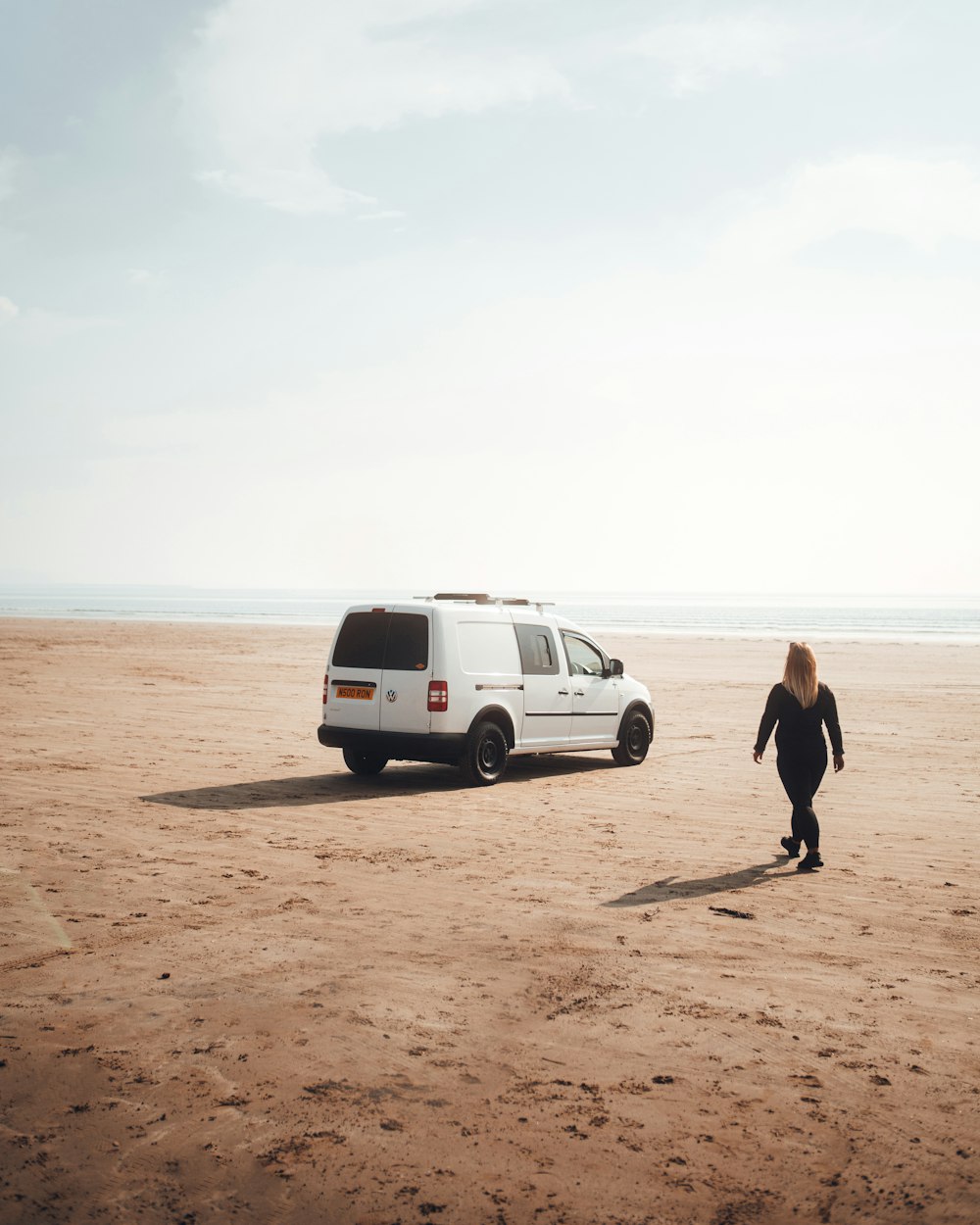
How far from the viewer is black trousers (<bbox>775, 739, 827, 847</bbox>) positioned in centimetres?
898

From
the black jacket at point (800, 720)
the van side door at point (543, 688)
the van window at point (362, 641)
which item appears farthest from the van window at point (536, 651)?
the black jacket at point (800, 720)

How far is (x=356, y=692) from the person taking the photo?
1299cm

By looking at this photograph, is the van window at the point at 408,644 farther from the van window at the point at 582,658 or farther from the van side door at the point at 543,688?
the van window at the point at 582,658

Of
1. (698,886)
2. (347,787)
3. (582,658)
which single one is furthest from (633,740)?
(698,886)

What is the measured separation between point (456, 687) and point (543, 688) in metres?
1.63

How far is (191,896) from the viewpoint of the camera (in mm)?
7574

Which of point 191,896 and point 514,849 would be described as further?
point 514,849

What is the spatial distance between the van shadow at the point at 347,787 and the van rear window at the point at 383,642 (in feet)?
4.56

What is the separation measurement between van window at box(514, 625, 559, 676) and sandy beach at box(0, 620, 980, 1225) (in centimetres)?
197

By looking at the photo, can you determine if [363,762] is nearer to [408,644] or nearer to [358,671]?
[358,671]

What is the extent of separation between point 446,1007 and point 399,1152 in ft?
4.81

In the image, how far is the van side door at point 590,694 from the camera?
47.1 feet

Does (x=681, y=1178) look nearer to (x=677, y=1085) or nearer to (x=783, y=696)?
(x=677, y=1085)

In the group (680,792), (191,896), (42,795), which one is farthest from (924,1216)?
(42,795)
